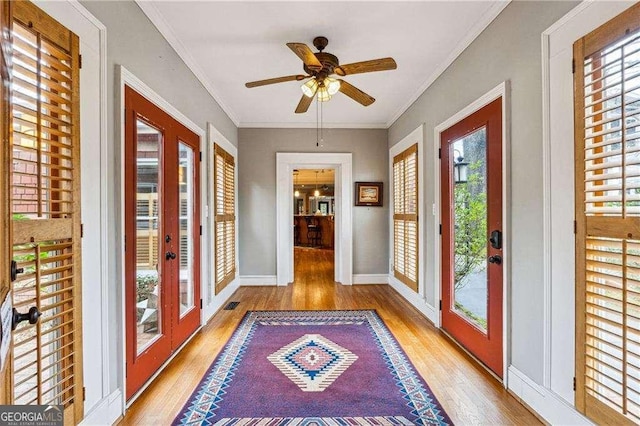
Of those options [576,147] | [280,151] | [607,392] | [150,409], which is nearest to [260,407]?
[150,409]

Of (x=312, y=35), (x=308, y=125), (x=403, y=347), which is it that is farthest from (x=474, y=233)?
(x=308, y=125)

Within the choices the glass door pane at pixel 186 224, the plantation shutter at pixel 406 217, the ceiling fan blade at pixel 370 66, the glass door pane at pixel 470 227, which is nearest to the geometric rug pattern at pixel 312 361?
the glass door pane at pixel 186 224

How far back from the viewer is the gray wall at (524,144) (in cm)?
176

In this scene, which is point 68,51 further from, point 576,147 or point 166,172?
point 576,147

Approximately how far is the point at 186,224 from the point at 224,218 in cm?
118

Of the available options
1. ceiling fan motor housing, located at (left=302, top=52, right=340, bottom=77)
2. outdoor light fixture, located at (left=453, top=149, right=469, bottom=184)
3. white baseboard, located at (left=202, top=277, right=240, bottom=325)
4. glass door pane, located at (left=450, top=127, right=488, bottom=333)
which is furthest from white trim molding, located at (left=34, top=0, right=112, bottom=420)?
outdoor light fixture, located at (left=453, top=149, right=469, bottom=184)

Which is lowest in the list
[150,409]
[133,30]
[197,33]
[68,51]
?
[150,409]

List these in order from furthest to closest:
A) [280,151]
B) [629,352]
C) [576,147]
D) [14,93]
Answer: [280,151], [576,147], [629,352], [14,93]

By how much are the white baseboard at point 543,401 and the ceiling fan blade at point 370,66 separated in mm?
2208

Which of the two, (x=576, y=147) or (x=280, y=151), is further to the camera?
(x=280, y=151)

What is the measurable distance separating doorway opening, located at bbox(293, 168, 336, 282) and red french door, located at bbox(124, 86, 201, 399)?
3.00 m

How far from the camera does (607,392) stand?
1.42 metres

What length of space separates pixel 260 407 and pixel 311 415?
0.32 metres

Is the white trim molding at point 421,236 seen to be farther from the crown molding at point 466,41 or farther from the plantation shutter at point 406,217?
the crown molding at point 466,41
